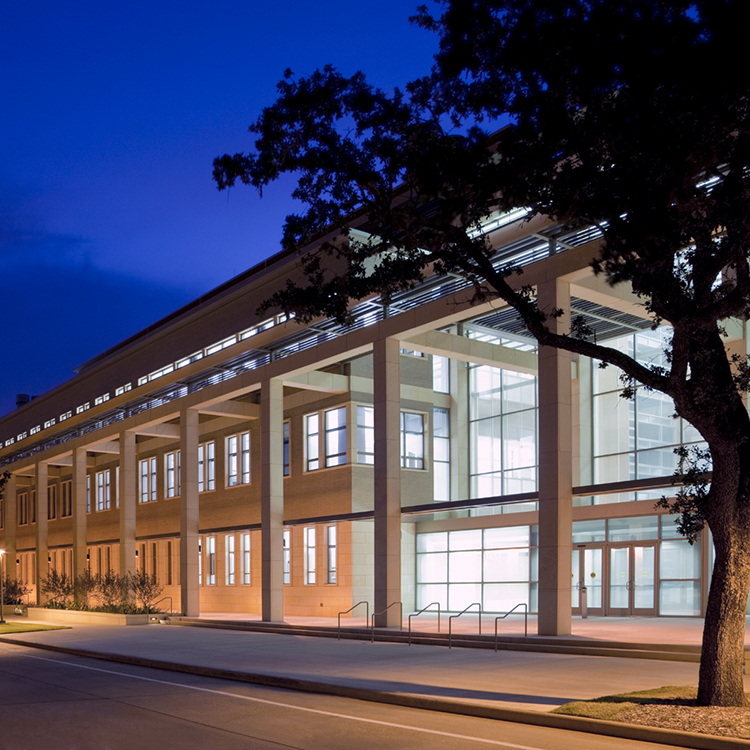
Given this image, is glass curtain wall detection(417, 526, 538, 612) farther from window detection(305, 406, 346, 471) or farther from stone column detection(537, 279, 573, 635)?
stone column detection(537, 279, 573, 635)

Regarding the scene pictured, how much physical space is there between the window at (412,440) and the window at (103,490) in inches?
1000

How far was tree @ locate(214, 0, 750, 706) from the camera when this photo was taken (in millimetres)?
10484

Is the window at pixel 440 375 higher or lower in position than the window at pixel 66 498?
higher

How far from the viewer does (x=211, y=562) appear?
4447 cm

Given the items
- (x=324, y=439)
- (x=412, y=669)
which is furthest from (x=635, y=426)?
(x=412, y=669)

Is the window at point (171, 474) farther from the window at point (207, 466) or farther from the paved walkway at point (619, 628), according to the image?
the paved walkway at point (619, 628)

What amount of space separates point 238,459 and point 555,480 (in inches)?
943

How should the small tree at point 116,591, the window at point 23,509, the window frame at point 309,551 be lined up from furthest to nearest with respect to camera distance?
the window at point 23,509
the small tree at point 116,591
the window frame at point 309,551

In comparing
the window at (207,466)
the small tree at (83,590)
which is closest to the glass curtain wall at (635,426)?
the window at (207,466)

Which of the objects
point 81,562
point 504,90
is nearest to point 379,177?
point 504,90

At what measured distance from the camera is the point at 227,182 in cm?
1450

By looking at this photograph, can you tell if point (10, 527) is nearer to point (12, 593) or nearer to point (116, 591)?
point (12, 593)

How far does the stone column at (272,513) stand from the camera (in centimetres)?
3250

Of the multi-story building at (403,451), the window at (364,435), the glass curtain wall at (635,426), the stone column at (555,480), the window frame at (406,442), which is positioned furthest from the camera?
the window frame at (406,442)
